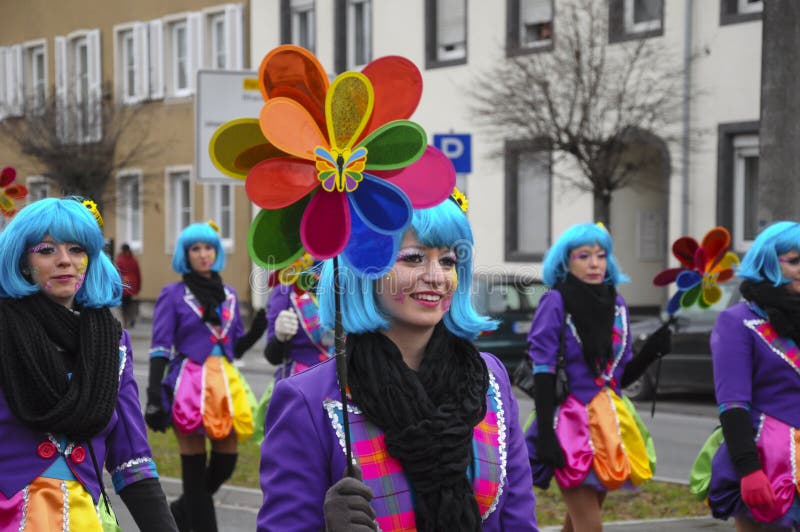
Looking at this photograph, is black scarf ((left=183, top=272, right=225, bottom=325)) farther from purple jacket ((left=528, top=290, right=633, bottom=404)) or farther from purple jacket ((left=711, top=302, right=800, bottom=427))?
purple jacket ((left=711, top=302, right=800, bottom=427))

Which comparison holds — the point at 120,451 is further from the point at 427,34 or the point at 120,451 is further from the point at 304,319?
the point at 427,34

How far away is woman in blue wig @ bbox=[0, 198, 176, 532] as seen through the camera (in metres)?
3.77

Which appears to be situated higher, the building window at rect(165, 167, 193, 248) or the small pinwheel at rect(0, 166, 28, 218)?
the small pinwheel at rect(0, 166, 28, 218)

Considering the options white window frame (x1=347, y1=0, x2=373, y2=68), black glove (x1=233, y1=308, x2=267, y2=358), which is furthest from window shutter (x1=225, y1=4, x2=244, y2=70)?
black glove (x1=233, y1=308, x2=267, y2=358)

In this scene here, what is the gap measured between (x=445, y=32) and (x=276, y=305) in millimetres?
17766

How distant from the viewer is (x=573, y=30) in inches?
789

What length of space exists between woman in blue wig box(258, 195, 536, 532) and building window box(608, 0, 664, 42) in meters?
17.8

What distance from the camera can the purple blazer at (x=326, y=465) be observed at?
2918 mm

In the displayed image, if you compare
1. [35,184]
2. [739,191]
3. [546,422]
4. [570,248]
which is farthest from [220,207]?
[546,422]

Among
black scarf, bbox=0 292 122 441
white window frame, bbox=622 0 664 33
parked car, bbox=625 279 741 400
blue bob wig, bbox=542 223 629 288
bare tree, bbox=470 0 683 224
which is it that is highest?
white window frame, bbox=622 0 664 33

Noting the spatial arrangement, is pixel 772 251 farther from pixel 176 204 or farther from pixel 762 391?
pixel 176 204

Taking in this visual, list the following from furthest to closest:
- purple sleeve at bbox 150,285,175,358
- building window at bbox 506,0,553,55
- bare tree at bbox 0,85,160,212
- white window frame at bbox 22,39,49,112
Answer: white window frame at bbox 22,39,49,112
bare tree at bbox 0,85,160,212
building window at bbox 506,0,553,55
purple sleeve at bbox 150,285,175,358

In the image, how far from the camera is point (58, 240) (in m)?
4.02

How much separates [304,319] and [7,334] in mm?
3931
